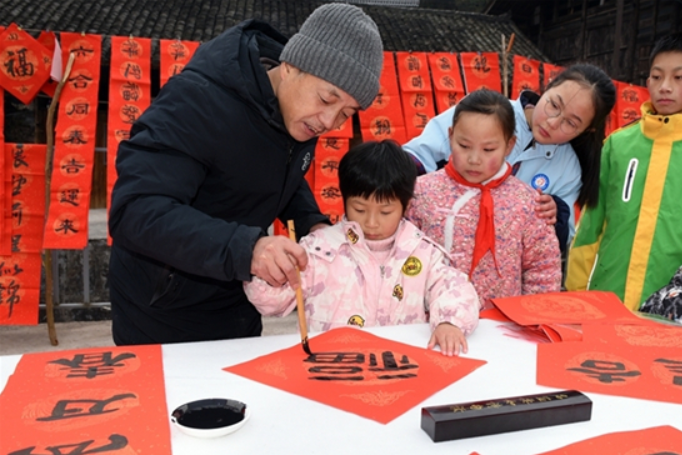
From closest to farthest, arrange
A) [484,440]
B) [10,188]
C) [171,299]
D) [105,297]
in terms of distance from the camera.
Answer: [484,440], [171,299], [10,188], [105,297]

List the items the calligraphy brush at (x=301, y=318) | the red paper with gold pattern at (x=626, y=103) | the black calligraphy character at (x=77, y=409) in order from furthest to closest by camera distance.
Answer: the red paper with gold pattern at (x=626, y=103)
the calligraphy brush at (x=301, y=318)
the black calligraphy character at (x=77, y=409)

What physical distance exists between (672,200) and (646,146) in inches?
9.1

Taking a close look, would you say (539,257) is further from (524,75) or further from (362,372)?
(524,75)

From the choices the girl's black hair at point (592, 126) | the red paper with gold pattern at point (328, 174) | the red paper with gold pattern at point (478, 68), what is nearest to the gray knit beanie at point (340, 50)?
the girl's black hair at point (592, 126)

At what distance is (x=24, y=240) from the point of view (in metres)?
4.57

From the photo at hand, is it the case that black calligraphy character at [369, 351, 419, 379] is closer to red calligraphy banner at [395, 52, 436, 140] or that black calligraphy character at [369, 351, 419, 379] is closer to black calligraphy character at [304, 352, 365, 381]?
black calligraphy character at [304, 352, 365, 381]

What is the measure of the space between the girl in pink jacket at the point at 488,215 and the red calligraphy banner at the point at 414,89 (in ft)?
10.7

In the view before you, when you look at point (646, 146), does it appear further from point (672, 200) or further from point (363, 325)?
point (363, 325)

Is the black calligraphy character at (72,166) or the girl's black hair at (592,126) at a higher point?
the girl's black hair at (592,126)

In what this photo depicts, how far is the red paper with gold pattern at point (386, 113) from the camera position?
16.3ft

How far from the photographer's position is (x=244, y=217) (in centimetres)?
147

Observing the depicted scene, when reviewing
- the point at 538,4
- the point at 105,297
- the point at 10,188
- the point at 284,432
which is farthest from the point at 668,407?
the point at 538,4

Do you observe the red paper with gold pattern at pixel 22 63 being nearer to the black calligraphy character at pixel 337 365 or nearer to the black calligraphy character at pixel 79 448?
the black calligraphy character at pixel 337 365

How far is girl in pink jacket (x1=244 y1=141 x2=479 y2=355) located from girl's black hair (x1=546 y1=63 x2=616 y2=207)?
76 cm
